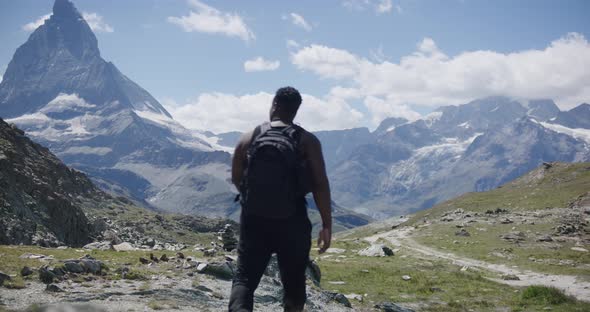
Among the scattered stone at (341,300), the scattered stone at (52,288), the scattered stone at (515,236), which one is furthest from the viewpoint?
the scattered stone at (515,236)

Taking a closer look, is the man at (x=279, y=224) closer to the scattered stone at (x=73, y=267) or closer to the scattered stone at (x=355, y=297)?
the scattered stone at (x=73, y=267)

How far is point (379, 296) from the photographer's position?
74.0ft

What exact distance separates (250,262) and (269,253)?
1.27 ft

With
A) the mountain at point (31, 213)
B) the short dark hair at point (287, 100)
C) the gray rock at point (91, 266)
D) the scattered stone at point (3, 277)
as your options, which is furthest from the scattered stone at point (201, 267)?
the mountain at point (31, 213)

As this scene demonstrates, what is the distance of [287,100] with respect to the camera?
9.39m

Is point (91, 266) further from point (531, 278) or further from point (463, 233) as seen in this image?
point (463, 233)

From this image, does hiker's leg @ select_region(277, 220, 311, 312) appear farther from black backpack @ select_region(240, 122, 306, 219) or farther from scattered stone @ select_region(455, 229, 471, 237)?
scattered stone @ select_region(455, 229, 471, 237)

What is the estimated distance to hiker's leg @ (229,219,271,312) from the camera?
868cm

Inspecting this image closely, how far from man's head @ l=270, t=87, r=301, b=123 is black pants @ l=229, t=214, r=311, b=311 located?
2014 mm

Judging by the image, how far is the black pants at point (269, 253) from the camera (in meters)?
8.58

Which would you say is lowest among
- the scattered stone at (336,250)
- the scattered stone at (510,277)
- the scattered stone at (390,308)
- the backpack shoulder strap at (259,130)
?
the scattered stone at (336,250)

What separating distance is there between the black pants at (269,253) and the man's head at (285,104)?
2.01 metres

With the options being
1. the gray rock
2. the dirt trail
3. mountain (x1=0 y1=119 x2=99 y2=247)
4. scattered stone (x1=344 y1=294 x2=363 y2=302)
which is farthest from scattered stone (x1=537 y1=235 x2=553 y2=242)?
mountain (x1=0 y1=119 x2=99 y2=247)

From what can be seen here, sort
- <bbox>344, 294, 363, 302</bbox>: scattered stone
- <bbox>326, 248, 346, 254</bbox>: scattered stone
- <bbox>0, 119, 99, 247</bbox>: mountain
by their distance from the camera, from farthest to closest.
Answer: <bbox>326, 248, 346, 254</bbox>: scattered stone → <bbox>0, 119, 99, 247</bbox>: mountain → <bbox>344, 294, 363, 302</bbox>: scattered stone
